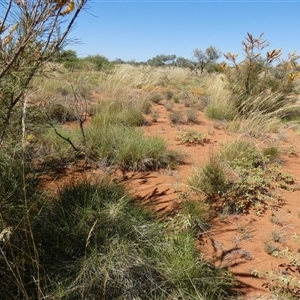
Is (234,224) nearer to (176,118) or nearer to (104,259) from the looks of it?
(104,259)

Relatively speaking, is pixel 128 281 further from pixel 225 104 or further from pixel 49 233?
pixel 225 104

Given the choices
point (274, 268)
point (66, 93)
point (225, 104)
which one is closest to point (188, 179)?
point (274, 268)

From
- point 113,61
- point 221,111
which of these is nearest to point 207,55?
point 113,61

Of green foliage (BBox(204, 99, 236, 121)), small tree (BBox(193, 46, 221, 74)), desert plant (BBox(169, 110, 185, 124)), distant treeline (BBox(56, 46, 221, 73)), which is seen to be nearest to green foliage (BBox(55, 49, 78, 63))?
distant treeline (BBox(56, 46, 221, 73))

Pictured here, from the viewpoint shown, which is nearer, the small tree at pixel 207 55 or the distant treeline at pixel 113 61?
the distant treeline at pixel 113 61

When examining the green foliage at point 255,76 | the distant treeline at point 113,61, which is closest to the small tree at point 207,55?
the distant treeline at point 113,61

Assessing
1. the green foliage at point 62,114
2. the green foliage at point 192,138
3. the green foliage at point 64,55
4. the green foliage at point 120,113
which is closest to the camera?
the green foliage at point 64,55

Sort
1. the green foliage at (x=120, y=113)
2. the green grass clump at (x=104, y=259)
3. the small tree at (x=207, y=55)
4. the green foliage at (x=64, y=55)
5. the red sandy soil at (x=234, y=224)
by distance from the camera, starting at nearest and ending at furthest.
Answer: the green grass clump at (x=104, y=259) < the green foliage at (x=64, y=55) < the red sandy soil at (x=234, y=224) < the green foliage at (x=120, y=113) < the small tree at (x=207, y=55)

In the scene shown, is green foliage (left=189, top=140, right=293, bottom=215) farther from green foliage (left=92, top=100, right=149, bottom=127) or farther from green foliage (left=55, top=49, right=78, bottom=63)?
green foliage (left=92, top=100, right=149, bottom=127)

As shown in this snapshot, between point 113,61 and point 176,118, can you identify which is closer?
point 176,118

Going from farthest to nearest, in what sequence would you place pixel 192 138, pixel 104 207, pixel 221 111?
pixel 221 111, pixel 192 138, pixel 104 207

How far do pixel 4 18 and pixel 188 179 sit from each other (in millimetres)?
2436

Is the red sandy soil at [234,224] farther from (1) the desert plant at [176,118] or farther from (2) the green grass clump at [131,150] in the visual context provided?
(1) the desert plant at [176,118]

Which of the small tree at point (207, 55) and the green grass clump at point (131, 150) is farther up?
the small tree at point (207, 55)
